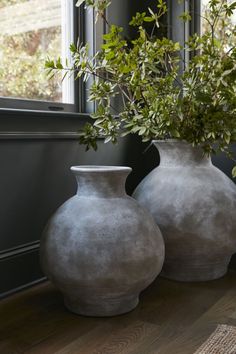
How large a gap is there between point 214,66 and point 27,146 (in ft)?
2.57

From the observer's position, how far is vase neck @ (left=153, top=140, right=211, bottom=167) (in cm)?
185

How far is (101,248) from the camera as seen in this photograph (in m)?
1.42

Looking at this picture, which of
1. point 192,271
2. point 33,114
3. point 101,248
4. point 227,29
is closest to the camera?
point 101,248

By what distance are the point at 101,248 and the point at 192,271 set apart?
1.92 feet

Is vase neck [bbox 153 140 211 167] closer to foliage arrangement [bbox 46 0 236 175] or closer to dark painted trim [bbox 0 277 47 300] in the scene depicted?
foliage arrangement [bbox 46 0 236 175]

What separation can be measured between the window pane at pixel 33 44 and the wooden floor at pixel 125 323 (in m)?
0.83

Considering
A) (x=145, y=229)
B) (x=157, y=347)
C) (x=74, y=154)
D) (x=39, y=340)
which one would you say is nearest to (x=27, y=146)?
(x=74, y=154)

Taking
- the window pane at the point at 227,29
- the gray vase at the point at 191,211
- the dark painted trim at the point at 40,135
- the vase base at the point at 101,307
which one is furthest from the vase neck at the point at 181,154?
the vase base at the point at 101,307

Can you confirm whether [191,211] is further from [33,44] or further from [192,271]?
[33,44]

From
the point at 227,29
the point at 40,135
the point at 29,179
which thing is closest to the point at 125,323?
the point at 29,179

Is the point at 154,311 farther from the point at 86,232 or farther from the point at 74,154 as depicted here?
the point at 74,154

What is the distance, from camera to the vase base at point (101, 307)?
4.88 feet

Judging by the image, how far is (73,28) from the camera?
2.07 meters

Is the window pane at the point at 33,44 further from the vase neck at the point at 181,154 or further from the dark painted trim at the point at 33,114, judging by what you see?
the vase neck at the point at 181,154
